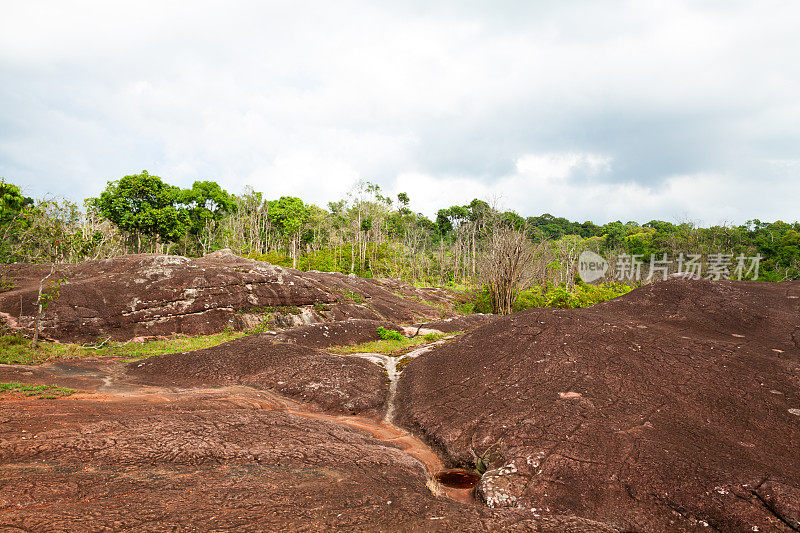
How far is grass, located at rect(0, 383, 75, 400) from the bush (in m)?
10.9

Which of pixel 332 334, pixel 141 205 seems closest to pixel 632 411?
pixel 332 334

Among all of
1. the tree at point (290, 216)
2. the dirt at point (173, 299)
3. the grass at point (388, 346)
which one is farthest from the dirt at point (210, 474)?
the tree at point (290, 216)

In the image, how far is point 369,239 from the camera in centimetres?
5641

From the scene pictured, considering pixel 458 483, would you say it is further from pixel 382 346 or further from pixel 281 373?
pixel 382 346

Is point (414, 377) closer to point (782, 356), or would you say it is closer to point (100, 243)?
point (782, 356)

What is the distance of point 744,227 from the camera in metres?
46.2

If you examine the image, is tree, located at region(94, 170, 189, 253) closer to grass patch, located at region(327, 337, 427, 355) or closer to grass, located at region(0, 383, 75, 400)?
grass patch, located at region(327, 337, 427, 355)

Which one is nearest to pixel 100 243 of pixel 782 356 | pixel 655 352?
pixel 655 352

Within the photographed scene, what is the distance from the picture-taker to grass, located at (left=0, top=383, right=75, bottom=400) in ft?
25.2

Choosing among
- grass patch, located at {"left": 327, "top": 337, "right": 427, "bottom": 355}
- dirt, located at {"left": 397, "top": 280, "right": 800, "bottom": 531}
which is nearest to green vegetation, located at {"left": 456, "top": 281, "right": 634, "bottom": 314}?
grass patch, located at {"left": 327, "top": 337, "right": 427, "bottom": 355}

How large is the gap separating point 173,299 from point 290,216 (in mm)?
28991

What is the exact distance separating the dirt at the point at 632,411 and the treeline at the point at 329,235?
482 inches

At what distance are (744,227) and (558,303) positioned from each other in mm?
41312

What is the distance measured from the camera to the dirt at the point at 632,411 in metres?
4.58
